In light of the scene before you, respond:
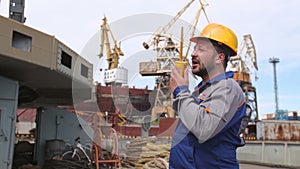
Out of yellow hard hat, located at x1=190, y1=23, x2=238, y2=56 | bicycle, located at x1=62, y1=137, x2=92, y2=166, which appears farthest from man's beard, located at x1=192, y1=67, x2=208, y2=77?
bicycle, located at x1=62, y1=137, x2=92, y2=166

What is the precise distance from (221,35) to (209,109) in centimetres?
57

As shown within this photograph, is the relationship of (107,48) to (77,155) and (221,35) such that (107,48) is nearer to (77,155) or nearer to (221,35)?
(221,35)

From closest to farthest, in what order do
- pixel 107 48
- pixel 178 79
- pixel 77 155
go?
pixel 178 79, pixel 107 48, pixel 77 155

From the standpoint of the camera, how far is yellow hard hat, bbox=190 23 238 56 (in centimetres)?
204

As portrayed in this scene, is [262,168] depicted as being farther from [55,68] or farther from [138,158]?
[55,68]

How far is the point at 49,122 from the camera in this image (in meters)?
9.85

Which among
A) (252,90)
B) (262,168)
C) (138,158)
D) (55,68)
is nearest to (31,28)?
(55,68)

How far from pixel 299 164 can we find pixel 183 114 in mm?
12987

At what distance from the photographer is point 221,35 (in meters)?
2.04

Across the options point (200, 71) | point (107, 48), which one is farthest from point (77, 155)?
point (200, 71)

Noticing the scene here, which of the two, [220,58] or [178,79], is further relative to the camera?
[220,58]

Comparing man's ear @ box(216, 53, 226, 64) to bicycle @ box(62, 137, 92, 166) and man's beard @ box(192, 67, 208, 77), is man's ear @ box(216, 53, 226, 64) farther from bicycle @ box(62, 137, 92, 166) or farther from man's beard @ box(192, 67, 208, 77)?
bicycle @ box(62, 137, 92, 166)

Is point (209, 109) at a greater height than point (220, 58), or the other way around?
point (220, 58)

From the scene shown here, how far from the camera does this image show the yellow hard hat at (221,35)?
2035 mm
